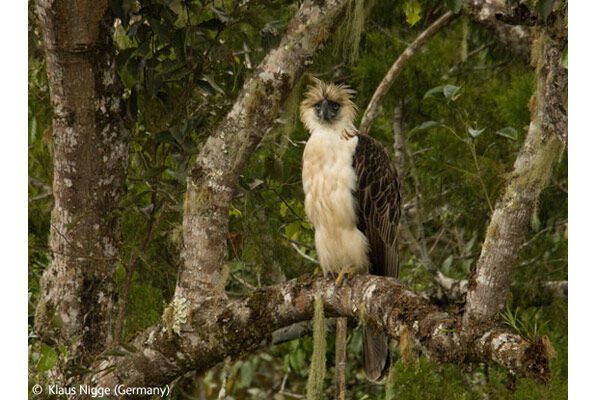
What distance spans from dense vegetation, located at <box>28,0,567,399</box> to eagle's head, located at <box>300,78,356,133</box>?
0.18m

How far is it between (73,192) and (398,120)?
184 centimetres

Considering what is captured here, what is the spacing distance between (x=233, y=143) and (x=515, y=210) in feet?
3.81

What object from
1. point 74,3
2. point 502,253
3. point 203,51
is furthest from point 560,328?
point 74,3

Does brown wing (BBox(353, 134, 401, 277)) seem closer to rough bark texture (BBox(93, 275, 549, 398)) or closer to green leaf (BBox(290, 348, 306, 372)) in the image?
rough bark texture (BBox(93, 275, 549, 398))

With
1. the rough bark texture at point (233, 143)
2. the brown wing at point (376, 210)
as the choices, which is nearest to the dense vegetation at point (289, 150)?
the rough bark texture at point (233, 143)

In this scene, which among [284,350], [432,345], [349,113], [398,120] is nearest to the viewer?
[432,345]

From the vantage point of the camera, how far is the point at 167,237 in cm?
486

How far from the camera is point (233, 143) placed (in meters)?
3.86

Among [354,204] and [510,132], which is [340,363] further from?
[510,132]

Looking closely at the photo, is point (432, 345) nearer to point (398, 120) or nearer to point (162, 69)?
point (162, 69)

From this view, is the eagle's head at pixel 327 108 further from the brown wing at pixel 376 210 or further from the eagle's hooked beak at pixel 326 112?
the brown wing at pixel 376 210

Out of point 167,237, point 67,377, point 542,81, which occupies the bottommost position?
point 67,377

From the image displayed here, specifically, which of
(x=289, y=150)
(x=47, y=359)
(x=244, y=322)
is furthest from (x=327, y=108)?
(x=47, y=359)

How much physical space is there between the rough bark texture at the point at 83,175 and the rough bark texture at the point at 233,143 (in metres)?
0.49
